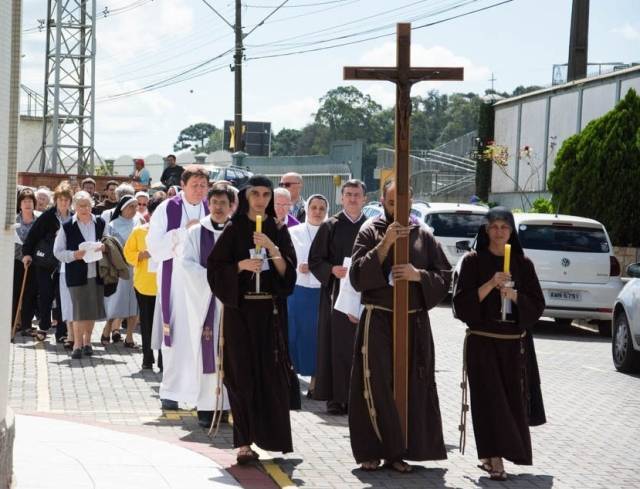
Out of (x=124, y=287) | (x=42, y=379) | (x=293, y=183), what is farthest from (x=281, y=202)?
(x=124, y=287)

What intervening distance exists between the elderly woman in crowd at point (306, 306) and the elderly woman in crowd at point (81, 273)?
3.30m

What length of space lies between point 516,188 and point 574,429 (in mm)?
32149

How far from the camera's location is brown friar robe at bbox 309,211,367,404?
1201 cm

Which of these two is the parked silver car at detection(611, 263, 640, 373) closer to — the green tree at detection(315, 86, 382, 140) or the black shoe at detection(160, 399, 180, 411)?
the black shoe at detection(160, 399, 180, 411)

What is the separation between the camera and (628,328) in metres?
15.6

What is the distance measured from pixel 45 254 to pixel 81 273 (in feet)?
4.66

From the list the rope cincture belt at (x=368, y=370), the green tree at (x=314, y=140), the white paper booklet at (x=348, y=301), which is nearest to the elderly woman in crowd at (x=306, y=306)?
the white paper booklet at (x=348, y=301)

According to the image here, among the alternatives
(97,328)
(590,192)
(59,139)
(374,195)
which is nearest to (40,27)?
(374,195)

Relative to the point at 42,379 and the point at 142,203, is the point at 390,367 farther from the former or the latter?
the point at 142,203

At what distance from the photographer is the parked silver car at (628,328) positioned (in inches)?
603

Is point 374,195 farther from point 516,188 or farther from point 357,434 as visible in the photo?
point 357,434

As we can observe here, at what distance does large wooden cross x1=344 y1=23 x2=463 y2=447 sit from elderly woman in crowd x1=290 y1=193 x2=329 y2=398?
13.3ft

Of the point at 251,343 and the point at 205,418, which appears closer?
the point at 251,343

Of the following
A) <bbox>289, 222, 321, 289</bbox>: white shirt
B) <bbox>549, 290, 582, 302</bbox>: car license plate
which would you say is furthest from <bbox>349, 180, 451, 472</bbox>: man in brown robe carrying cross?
<bbox>549, 290, 582, 302</bbox>: car license plate
